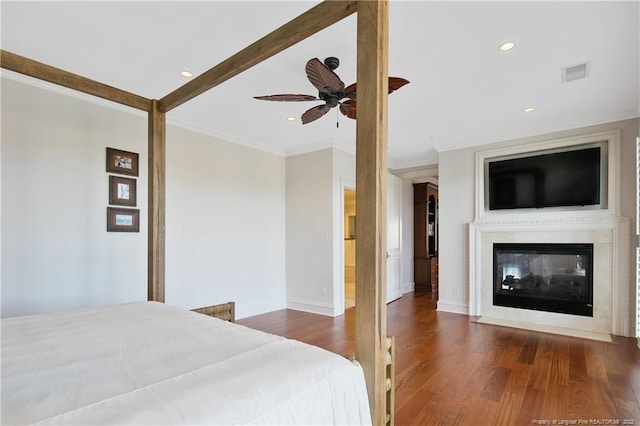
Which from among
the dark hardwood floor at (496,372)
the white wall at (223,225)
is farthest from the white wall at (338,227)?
the white wall at (223,225)

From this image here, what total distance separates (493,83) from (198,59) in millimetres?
2486

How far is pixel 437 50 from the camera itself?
2.26 metres

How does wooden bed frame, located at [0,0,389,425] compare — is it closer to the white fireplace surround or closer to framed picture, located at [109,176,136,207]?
framed picture, located at [109,176,136,207]

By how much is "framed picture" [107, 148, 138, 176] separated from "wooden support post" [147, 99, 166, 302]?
3.31 feet

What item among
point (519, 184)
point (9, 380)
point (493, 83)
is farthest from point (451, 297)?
point (9, 380)

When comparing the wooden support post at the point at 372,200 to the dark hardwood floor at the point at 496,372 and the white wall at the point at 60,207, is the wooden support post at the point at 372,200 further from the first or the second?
the white wall at the point at 60,207

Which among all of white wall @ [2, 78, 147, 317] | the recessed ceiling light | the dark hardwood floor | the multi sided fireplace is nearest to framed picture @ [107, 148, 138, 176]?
white wall @ [2, 78, 147, 317]

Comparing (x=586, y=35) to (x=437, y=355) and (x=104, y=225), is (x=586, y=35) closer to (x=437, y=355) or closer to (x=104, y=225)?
(x=437, y=355)

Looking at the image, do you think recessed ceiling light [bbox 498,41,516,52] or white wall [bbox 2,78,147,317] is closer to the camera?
recessed ceiling light [bbox 498,41,516,52]

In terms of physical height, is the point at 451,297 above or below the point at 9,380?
below

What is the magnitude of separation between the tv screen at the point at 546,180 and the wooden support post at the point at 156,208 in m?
4.06

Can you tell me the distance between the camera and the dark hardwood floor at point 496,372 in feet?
6.57

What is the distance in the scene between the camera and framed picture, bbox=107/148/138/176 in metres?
3.08

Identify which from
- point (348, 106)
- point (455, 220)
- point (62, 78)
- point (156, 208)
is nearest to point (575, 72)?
point (348, 106)
